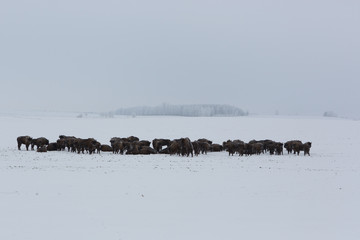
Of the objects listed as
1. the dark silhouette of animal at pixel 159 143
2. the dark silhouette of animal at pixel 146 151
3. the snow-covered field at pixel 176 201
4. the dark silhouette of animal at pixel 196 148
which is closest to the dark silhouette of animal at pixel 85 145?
the dark silhouette of animal at pixel 146 151

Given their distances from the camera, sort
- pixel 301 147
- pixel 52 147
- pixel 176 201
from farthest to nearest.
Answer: pixel 52 147 < pixel 301 147 < pixel 176 201

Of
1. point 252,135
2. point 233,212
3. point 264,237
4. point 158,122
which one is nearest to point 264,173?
point 233,212

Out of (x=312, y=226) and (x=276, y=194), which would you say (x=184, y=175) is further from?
(x=312, y=226)

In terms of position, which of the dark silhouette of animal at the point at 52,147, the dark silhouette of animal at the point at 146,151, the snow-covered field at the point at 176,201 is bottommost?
the snow-covered field at the point at 176,201

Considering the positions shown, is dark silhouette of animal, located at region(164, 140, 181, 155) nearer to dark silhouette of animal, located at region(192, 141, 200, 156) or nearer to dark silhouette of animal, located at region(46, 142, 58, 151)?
dark silhouette of animal, located at region(192, 141, 200, 156)

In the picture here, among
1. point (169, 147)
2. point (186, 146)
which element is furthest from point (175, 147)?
point (186, 146)

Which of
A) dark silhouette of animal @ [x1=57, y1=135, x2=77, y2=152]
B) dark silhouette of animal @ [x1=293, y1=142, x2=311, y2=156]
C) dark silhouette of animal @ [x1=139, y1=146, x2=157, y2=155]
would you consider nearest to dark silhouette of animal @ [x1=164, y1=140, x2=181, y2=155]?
dark silhouette of animal @ [x1=139, y1=146, x2=157, y2=155]

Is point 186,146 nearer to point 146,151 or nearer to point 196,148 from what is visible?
point 196,148

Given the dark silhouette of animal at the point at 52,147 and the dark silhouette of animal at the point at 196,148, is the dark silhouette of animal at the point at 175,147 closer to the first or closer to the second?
the dark silhouette of animal at the point at 196,148

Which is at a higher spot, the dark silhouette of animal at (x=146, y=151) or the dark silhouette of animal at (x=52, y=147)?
the dark silhouette of animal at (x=52, y=147)

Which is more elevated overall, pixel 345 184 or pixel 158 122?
pixel 158 122

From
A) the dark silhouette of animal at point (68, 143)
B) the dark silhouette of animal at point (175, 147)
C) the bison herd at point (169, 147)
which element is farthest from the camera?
the dark silhouette of animal at point (68, 143)

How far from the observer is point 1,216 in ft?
33.7

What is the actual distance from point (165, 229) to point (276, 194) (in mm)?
6041
